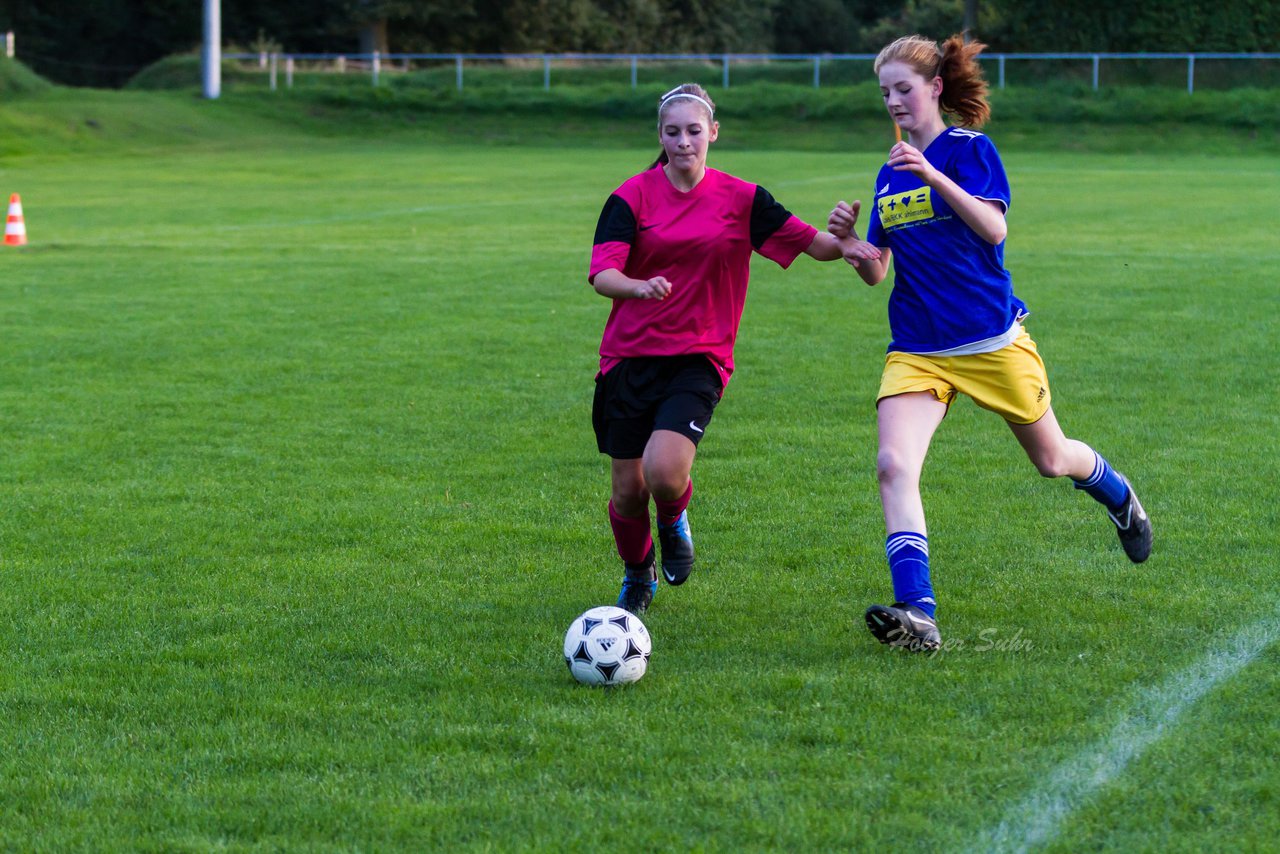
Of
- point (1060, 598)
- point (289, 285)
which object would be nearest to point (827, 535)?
point (1060, 598)

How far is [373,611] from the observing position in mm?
5457

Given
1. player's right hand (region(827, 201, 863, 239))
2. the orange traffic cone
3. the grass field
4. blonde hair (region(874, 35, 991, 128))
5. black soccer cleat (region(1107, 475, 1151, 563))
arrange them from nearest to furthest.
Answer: the grass field → blonde hair (region(874, 35, 991, 128)) → player's right hand (region(827, 201, 863, 239)) → black soccer cleat (region(1107, 475, 1151, 563)) → the orange traffic cone

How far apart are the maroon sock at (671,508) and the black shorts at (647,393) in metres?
0.21

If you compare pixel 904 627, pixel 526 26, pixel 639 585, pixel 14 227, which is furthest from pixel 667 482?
pixel 526 26

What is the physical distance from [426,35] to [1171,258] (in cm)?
5113

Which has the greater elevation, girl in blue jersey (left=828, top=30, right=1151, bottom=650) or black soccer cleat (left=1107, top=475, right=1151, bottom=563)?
girl in blue jersey (left=828, top=30, right=1151, bottom=650)

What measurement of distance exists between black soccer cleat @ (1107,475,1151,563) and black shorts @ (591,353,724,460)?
1.55m

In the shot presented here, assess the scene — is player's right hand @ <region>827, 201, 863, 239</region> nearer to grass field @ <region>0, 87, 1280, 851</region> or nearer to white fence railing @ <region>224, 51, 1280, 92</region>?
grass field @ <region>0, 87, 1280, 851</region>

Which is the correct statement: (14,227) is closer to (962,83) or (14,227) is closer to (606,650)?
(962,83)

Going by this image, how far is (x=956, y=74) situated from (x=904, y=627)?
1854mm

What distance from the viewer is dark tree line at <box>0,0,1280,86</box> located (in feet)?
171

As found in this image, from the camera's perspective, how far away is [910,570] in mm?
4891

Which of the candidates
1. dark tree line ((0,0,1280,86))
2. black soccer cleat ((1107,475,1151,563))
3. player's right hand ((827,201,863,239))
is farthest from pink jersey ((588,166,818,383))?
dark tree line ((0,0,1280,86))

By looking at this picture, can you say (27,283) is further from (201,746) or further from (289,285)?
(201,746)
